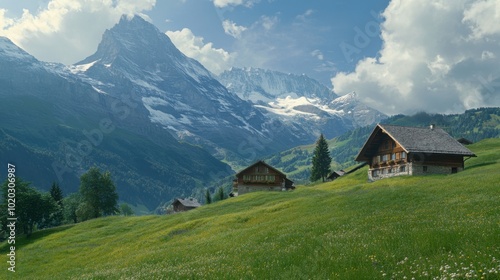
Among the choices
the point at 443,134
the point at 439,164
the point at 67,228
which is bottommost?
the point at 67,228

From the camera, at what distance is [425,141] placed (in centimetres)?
7150

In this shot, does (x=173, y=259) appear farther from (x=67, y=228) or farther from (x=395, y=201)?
(x=67, y=228)

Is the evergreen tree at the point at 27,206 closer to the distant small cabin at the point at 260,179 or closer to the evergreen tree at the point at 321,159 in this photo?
the distant small cabin at the point at 260,179

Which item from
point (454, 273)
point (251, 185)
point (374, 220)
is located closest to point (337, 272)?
point (454, 273)

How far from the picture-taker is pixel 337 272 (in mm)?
12250

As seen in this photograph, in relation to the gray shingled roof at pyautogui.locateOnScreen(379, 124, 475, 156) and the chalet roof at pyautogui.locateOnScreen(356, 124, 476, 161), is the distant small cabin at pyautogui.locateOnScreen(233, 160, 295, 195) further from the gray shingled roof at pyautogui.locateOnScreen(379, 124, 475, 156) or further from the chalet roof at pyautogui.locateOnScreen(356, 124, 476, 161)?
the gray shingled roof at pyautogui.locateOnScreen(379, 124, 475, 156)

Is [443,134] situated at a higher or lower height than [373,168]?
higher

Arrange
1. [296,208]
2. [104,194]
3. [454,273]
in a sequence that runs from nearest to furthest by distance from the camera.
Result: [454,273] → [296,208] → [104,194]

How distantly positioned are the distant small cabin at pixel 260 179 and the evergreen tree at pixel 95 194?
37570 millimetres

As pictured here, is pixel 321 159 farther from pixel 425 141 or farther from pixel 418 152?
pixel 418 152

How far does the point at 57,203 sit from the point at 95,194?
15.5m

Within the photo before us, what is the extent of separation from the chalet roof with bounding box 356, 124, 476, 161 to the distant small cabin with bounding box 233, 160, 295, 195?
131 feet

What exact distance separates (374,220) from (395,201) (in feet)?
40.2

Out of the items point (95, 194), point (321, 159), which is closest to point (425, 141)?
point (321, 159)
